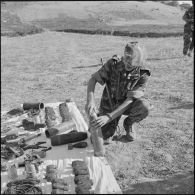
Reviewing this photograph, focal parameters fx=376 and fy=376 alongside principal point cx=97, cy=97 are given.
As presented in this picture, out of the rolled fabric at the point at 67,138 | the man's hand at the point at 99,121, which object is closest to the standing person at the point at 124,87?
the man's hand at the point at 99,121

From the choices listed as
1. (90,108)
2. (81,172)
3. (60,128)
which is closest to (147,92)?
(60,128)

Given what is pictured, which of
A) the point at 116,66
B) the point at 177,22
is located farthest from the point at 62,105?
the point at 177,22

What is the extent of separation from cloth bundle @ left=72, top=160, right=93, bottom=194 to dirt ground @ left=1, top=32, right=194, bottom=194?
1.61ft

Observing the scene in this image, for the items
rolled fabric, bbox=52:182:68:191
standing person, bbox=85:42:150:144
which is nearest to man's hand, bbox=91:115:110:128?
standing person, bbox=85:42:150:144

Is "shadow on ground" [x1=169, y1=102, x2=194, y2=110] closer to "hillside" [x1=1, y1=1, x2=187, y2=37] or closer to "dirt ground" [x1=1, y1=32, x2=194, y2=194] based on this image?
"dirt ground" [x1=1, y1=32, x2=194, y2=194]

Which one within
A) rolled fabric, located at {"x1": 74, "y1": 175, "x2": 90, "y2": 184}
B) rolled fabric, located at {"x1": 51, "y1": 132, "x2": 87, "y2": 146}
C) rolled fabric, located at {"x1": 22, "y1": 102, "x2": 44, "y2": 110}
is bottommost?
rolled fabric, located at {"x1": 74, "y1": 175, "x2": 90, "y2": 184}

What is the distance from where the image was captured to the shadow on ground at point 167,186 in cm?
438

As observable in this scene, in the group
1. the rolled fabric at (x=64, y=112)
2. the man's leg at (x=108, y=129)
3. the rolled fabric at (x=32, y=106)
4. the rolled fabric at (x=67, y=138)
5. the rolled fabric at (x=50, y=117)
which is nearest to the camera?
the rolled fabric at (x=67, y=138)

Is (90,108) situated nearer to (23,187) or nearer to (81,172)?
(81,172)

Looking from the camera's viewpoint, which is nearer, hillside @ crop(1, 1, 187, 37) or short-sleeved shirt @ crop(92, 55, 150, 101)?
short-sleeved shirt @ crop(92, 55, 150, 101)

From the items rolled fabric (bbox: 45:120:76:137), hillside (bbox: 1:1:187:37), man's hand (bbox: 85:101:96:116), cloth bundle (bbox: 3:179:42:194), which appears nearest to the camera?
cloth bundle (bbox: 3:179:42:194)

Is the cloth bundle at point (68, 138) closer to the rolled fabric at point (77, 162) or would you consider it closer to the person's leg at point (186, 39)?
the rolled fabric at point (77, 162)

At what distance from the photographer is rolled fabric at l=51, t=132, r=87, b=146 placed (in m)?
5.17

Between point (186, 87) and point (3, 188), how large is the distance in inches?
230
